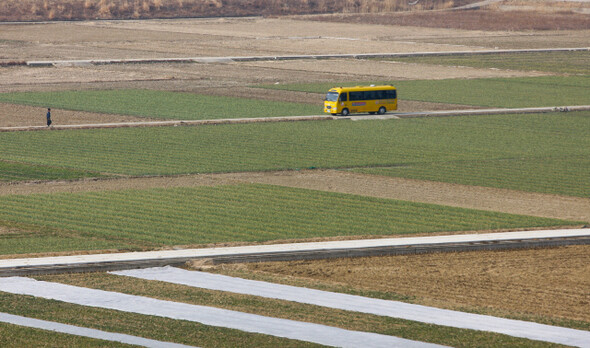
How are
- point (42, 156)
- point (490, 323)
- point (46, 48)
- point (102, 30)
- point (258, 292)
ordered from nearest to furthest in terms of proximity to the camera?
point (490, 323) < point (258, 292) < point (42, 156) < point (46, 48) < point (102, 30)

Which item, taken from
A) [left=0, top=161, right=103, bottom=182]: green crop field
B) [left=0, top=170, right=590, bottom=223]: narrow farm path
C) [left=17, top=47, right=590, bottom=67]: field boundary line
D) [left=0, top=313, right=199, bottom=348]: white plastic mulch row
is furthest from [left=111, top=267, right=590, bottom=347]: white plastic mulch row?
[left=17, top=47, right=590, bottom=67]: field boundary line

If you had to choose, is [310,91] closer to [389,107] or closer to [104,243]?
[389,107]

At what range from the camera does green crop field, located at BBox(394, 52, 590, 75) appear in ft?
281

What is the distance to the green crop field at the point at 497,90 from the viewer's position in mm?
68250

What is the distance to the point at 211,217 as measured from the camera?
118 ft

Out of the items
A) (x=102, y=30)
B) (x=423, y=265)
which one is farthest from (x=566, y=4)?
(x=423, y=265)

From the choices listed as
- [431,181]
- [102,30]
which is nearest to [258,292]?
[431,181]

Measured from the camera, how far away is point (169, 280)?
2844cm

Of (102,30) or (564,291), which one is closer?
(564,291)

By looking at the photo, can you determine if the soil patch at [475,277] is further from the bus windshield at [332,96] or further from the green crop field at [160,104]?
the green crop field at [160,104]

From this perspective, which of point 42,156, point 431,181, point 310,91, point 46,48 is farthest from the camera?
point 46,48

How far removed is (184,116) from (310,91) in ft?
47.2

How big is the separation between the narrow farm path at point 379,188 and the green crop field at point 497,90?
84.4 feet

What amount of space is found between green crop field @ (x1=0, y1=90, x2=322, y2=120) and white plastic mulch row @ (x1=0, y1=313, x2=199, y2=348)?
116ft
